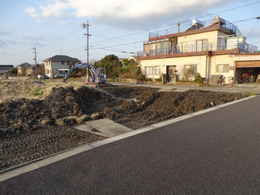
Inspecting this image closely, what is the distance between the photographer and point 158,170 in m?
2.96

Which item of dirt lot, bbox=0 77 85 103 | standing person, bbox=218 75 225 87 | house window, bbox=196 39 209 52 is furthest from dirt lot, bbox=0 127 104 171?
house window, bbox=196 39 209 52

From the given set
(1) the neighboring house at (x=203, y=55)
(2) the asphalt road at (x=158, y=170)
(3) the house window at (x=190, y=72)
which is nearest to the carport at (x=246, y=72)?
(1) the neighboring house at (x=203, y=55)

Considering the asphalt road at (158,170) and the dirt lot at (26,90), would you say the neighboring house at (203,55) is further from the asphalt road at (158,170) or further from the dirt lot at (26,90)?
the asphalt road at (158,170)

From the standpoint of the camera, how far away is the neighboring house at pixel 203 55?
842 inches

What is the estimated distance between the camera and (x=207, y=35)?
24.4 m

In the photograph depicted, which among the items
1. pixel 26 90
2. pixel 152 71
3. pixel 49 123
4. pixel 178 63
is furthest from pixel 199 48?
pixel 49 123

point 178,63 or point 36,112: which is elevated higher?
point 178,63

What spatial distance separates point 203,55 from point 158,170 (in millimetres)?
23420

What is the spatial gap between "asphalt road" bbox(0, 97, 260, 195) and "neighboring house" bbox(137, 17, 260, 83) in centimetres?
1987

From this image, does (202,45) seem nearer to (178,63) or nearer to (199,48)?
(199,48)

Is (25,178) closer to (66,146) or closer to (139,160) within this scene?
(66,146)

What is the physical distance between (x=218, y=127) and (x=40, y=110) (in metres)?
7.28

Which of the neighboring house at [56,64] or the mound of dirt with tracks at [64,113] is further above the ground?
the neighboring house at [56,64]

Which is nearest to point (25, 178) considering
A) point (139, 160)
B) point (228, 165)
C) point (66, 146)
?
point (66, 146)
